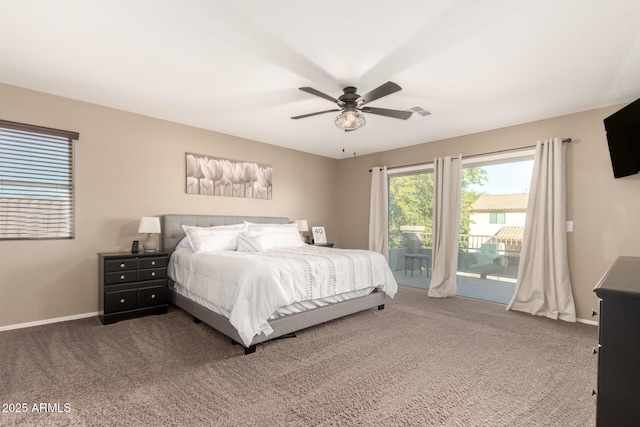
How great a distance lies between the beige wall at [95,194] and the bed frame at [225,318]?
188 mm

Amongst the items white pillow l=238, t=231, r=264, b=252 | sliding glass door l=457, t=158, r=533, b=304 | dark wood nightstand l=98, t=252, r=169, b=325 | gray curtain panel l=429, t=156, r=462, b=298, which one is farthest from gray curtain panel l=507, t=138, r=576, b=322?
dark wood nightstand l=98, t=252, r=169, b=325

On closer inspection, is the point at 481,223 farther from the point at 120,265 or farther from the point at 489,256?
the point at 120,265

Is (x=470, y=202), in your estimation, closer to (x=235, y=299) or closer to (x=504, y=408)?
(x=504, y=408)

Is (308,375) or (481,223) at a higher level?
(481,223)

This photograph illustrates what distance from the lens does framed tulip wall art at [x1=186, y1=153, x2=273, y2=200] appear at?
Result: 4664 millimetres

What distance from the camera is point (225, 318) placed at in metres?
2.91

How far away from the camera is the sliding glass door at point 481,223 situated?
452 cm

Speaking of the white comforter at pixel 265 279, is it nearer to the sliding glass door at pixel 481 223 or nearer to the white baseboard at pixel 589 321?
the sliding glass door at pixel 481 223

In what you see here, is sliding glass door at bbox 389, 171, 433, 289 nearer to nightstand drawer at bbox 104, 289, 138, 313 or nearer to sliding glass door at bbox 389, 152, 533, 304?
Result: sliding glass door at bbox 389, 152, 533, 304

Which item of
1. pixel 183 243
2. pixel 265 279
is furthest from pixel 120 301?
pixel 265 279

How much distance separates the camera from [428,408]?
1.98m

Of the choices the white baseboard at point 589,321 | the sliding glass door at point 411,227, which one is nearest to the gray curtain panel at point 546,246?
the white baseboard at point 589,321

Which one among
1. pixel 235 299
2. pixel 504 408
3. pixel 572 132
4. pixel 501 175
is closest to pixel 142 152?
pixel 235 299

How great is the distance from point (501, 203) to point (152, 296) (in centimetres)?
506
